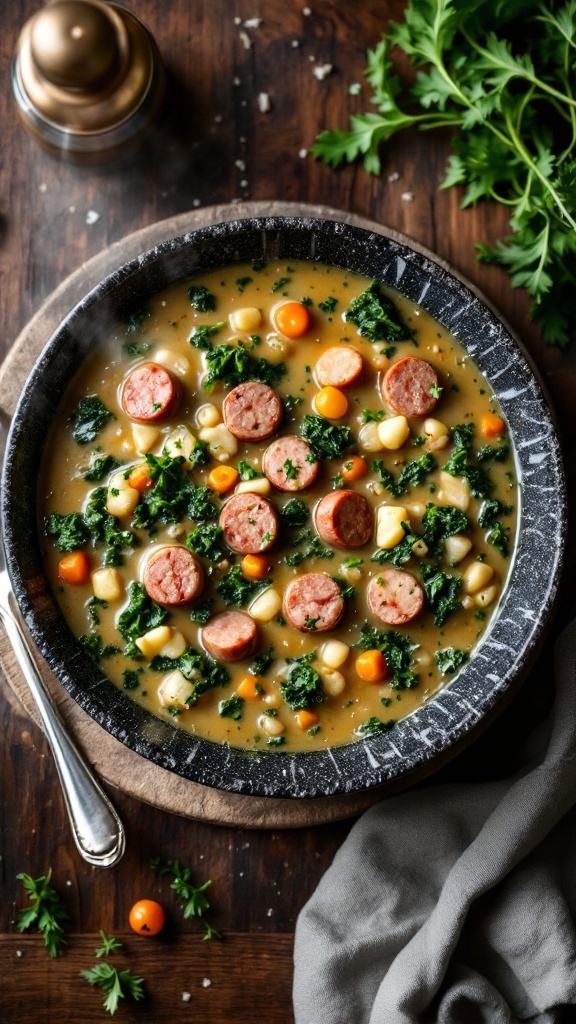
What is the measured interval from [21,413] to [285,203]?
56.7 inches

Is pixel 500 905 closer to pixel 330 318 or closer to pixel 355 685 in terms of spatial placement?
pixel 355 685

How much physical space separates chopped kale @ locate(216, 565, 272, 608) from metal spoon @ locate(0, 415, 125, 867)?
81 cm

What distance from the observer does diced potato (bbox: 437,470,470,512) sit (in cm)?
423

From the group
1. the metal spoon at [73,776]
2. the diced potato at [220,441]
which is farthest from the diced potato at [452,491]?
the metal spoon at [73,776]

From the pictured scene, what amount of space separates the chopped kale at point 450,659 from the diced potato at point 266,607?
2.25ft

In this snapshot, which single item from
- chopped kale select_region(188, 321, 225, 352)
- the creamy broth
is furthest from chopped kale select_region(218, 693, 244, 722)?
chopped kale select_region(188, 321, 225, 352)

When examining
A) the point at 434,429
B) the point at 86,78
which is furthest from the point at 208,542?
the point at 86,78

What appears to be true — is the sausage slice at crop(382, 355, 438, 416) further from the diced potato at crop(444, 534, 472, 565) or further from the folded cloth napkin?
the folded cloth napkin

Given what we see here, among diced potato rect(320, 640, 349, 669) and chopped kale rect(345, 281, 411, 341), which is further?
chopped kale rect(345, 281, 411, 341)

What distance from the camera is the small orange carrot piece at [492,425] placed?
427cm

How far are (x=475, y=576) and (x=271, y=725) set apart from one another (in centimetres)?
102

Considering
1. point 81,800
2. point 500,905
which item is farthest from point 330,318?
point 500,905

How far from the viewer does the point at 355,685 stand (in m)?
4.18

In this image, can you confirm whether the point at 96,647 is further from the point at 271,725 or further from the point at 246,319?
the point at 246,319
